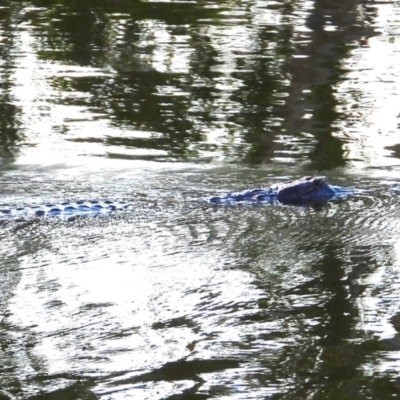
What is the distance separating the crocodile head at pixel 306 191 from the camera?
5801 mm

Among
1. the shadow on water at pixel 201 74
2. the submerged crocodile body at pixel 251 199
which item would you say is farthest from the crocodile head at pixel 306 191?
the shadow on water at pixel 201 74

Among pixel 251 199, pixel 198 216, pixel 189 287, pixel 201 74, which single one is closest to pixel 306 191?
pixel 251 199

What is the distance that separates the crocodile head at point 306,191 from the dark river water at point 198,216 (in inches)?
2.7

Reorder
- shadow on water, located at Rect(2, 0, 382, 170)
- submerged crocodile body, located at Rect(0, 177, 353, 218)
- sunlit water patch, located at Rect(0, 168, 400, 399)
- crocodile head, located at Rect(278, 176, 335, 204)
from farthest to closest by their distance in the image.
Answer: shadow on water, located at Rect(2, 0, 382, 170) < crocodile head, located at Rect(278, 176, 335, 204) < submerged crocodile body, located at Rect(0, 177, 353, 218) < sunlit water patch, located at Rect(0, 168, 400, 399)

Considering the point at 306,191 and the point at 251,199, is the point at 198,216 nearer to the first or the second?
the point at 251,199

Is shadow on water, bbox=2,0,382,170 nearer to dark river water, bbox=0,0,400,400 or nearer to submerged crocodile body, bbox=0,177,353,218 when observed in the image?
dark river water, bbox=0,0,400,400

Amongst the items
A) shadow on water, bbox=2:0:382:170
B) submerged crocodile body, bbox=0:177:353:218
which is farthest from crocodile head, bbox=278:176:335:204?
shadow on water, bbox=2:0:382:170

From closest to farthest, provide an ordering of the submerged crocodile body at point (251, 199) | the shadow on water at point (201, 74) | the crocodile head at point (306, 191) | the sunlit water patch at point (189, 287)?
the sunlit water patch at point (189, 287)
the submerged crocodile body at point (251, 199)
the crocodile head at point (306, 191)
the shadow on water at point (201, 74)

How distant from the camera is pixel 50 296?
14.2 feet

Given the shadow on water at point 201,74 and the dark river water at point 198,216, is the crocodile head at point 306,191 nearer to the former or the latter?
the dark river water at point 198,216

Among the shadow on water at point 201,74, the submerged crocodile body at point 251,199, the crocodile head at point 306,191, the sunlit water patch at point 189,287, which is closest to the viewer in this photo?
the sunlit water patch at point 189,287

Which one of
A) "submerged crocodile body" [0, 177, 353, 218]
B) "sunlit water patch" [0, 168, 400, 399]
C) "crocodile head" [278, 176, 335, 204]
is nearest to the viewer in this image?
"sunlit water patch" [0, 168, 400, 399]

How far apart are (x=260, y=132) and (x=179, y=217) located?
73.4 inches

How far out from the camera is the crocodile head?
19.0 feet
